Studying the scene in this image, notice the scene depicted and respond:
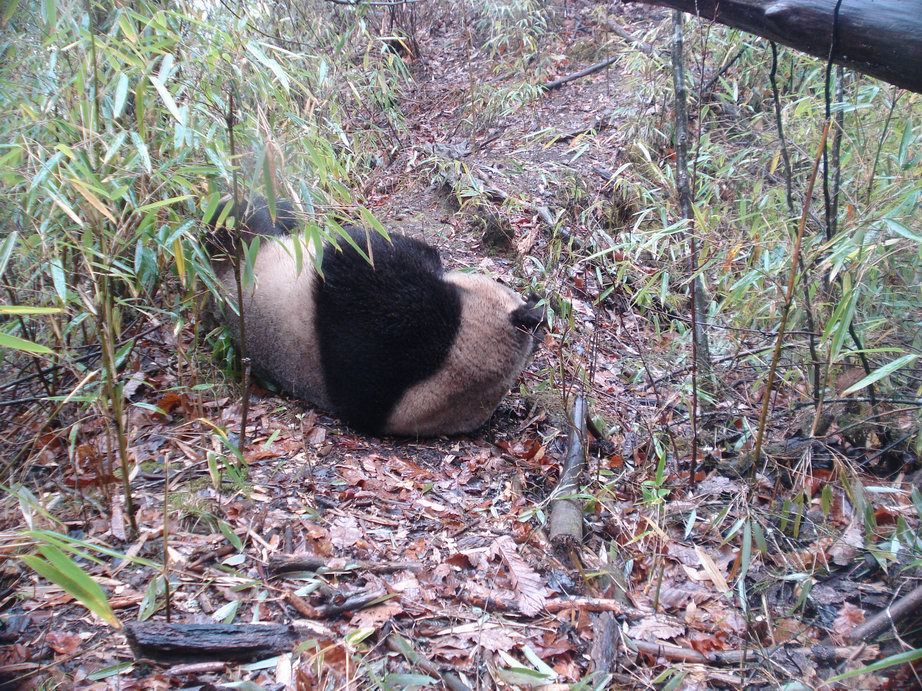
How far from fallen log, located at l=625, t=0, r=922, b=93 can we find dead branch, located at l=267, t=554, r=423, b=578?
7.28ft

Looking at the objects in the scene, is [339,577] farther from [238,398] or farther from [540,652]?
[238,398]

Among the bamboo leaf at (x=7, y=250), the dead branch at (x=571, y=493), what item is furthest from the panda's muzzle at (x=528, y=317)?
the bamboo leaf at (x=7, y=250)

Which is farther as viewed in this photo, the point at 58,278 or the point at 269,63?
the point at 269,63

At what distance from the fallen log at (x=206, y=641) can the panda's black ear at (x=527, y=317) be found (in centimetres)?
195

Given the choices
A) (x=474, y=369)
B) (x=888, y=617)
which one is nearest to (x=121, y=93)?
(x=474, y=369)

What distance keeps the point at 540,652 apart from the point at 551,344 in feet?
7.62

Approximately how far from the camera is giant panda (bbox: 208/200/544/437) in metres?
3.24

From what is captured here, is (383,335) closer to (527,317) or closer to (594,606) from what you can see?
(527,317)

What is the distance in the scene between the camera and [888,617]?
6.19 ft

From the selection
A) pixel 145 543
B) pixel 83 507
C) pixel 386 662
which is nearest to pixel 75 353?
pixel 83 507

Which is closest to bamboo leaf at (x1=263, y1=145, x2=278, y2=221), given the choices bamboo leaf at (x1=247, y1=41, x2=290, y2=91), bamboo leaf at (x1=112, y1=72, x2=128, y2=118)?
bamboo leaf at (x1=247, y1=41, x2=290, y2=91)

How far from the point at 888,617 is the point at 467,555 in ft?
4.48

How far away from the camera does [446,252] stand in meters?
4.79

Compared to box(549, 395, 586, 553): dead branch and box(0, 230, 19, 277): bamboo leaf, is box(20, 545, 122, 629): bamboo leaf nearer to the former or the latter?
box(0, 230, 19, 277): bamboo leaf
